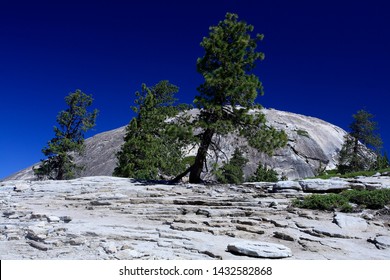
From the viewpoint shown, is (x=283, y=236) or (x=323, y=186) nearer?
(x=283, y=236)

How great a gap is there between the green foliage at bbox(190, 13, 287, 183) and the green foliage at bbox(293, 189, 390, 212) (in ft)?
21.2

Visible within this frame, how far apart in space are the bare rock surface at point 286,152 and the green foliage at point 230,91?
32.1m

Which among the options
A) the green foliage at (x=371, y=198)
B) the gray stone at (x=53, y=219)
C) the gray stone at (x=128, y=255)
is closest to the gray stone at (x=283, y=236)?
the gray stone at (x=128, y=255)

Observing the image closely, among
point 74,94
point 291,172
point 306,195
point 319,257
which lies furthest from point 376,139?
point 319,257

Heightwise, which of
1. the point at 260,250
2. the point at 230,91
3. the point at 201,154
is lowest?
the point at 260,250

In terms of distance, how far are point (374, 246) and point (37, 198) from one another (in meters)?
15.0

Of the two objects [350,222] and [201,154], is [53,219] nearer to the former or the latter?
[350,222]

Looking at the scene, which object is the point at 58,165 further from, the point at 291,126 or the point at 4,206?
the point at 291,126

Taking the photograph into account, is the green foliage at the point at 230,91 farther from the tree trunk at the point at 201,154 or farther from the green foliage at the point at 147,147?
the green foliage at the point at 147,147

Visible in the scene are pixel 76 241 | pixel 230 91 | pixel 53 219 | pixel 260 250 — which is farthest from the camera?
pixel 230 91

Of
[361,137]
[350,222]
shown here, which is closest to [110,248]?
[350,222]

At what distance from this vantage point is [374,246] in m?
10.0

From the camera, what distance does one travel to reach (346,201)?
14500mm

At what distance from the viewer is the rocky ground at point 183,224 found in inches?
342
